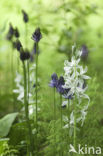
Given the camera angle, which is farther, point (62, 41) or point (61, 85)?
point (62, 41)

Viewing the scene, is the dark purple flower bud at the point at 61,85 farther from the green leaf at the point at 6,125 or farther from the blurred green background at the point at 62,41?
the green leaf at the point at 6,125

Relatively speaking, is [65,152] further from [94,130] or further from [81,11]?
[81,11]

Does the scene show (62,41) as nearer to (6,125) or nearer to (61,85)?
(6,125)

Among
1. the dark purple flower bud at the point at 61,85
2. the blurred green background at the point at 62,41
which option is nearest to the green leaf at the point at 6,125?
the blurred green background at the point at 62,41

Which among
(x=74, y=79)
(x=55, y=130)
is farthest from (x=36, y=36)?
(x=55, y=130)

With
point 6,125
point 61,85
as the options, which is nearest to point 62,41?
point 6,125

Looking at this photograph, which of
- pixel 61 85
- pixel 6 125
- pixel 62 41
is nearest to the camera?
pixel 61 85

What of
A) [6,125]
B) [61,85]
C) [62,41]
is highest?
[62,41]

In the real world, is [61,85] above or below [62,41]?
→ below
